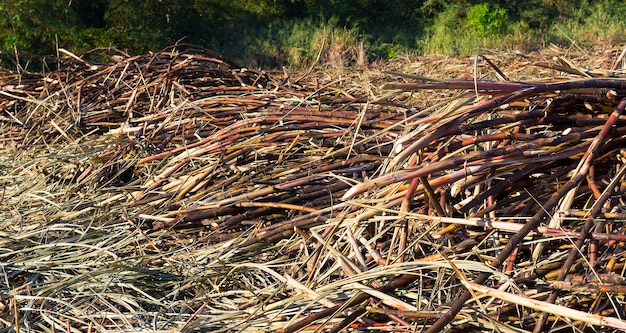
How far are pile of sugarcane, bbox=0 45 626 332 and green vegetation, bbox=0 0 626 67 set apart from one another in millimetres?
6703

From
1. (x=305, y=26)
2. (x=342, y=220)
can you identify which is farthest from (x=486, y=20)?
(x=342, y=220)

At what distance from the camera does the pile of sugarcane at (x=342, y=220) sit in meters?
1.12

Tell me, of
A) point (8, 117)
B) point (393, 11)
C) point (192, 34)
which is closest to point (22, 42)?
point (192, 34)

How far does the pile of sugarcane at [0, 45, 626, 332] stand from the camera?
1116mm

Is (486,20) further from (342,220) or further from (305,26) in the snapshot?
(342,220)

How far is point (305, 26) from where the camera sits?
1334 centimetres

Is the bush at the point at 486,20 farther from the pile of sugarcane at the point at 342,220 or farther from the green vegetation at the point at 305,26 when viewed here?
the pile of sugarcane at the point at 342,220

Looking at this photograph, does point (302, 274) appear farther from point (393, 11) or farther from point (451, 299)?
point (393, 11)

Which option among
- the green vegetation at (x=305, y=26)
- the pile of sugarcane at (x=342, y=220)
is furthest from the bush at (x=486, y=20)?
the pile of sugarcane at (x=342, y=220)

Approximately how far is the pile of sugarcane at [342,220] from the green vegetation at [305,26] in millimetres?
6703

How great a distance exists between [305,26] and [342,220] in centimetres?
1240

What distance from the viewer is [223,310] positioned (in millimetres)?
1372

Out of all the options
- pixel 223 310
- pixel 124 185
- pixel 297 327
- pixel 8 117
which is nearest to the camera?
pixel 297 327

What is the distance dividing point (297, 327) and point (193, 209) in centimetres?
67
